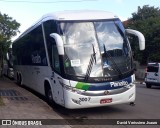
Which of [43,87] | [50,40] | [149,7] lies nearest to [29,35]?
[43,87]

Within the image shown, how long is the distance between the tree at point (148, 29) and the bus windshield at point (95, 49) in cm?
3005

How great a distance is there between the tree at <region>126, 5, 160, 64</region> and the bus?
30.0 meters

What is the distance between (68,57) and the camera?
1064 cm

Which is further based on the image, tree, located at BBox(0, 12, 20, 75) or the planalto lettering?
tree, located at BBox(0, 12, 20, 75)

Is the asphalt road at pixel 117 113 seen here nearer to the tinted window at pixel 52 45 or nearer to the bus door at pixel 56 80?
the bus door at pixel 56 80

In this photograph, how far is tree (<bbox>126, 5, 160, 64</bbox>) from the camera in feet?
135

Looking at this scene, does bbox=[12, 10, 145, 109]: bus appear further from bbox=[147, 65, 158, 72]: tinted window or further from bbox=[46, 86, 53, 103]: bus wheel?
bbox=[147, 65, 158, 72]: tinted window

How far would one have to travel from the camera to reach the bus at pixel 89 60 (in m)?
10.4

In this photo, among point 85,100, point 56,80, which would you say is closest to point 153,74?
point 56,80

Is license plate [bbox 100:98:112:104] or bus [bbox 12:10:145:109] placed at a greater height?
bus [bbox 12:10:145:109]

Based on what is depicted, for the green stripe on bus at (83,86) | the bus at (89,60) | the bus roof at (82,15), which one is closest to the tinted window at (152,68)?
the bus at (89,60)

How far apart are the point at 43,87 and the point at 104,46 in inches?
153

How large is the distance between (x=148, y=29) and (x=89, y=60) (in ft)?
110

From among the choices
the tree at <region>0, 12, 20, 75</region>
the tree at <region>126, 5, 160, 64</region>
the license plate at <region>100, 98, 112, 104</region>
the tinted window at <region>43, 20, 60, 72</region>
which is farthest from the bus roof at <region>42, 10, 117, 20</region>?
the tree at <region>126, 5, 160, 64</region>
